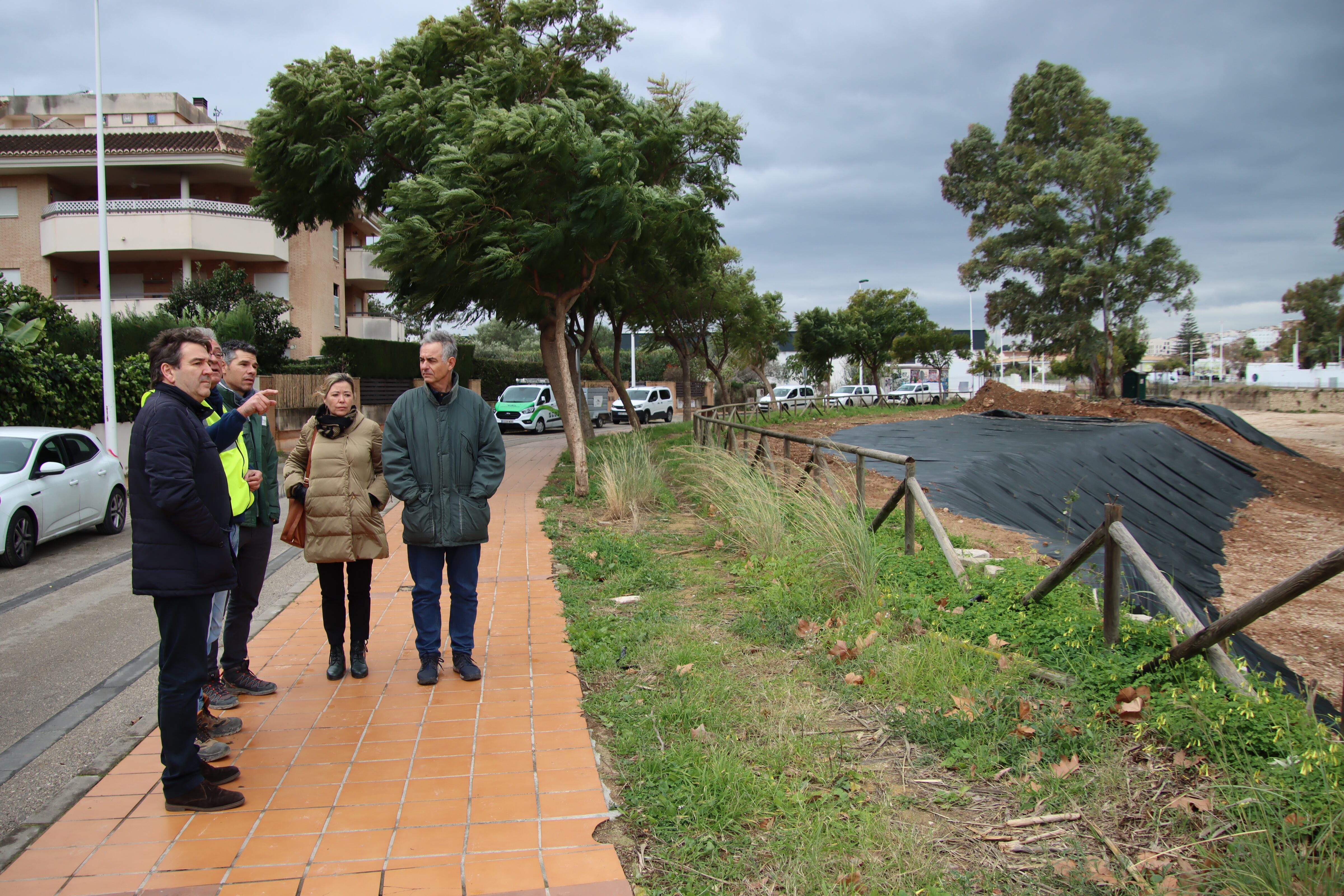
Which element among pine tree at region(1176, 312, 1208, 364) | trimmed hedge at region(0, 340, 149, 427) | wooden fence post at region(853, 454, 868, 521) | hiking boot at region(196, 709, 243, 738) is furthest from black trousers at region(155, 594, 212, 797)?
pine tree at region(1176, 312, 1208, 364)

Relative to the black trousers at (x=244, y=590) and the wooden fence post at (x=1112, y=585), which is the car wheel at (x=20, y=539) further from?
the wooden fence post at (x=1112, y=585)

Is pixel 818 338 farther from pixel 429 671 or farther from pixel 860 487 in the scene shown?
pixel 429 671

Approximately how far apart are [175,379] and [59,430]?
8.73 metres

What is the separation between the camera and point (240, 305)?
23.0 metres

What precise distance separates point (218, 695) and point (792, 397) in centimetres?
4131

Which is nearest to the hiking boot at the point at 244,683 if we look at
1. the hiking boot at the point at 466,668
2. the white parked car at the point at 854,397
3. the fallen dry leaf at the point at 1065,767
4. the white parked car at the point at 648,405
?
the hiking boot at the point at 466,668

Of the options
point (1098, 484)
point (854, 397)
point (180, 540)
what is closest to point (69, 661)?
point (180, 540)

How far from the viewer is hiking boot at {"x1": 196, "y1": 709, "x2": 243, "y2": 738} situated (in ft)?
13.1

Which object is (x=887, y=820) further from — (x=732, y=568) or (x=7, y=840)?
(x=732, y=568)

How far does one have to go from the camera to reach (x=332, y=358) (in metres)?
27.1

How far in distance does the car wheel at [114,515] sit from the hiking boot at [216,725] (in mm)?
7960

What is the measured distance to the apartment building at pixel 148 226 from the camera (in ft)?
90.2

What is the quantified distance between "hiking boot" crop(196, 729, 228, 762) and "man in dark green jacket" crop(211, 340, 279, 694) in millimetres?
492

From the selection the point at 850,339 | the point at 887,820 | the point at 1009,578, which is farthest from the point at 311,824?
the point at 850,339
